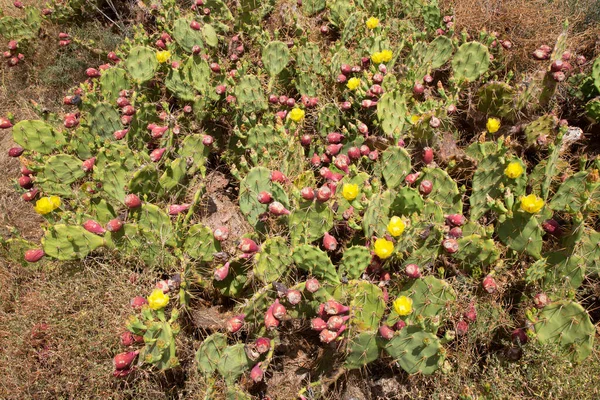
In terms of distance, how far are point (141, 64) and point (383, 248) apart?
247cm

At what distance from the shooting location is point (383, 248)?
2414 millimetres

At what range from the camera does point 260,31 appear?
4.26 metres

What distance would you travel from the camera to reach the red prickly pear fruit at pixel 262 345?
2.26 metres

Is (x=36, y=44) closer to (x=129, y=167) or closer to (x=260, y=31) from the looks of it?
(x=260, y=31)

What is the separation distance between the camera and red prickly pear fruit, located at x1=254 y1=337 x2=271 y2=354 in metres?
2.26

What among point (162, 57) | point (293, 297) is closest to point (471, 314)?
point (293, 297)

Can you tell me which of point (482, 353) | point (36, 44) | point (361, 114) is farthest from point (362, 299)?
point (36, 44)

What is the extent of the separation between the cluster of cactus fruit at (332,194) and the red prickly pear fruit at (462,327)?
0.05ft

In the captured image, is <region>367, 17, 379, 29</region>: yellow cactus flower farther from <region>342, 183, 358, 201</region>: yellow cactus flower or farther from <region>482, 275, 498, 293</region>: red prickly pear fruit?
<region>482, 275, 498, 293</region>: red prickly pear fruit

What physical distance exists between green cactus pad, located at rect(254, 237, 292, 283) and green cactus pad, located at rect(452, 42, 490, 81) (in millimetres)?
2020

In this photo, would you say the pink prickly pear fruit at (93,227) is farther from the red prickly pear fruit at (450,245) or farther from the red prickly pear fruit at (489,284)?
the red prickly pear fruit at (489,284)

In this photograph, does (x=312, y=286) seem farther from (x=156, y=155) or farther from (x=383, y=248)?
(x=156, y=155)

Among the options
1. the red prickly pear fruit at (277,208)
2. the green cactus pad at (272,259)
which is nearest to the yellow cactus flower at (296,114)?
the red prickly pear fruit at (277,208)

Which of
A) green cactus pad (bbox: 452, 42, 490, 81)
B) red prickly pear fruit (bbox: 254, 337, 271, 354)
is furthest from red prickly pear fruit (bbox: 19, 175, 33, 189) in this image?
green cactus pad (bbox: 452, 42, 490, 81)
